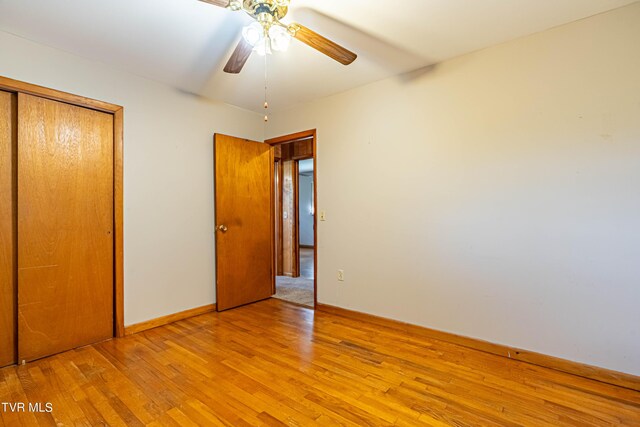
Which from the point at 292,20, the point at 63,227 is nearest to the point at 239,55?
the point at 292,20

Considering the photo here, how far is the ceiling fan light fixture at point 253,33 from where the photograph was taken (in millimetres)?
1562

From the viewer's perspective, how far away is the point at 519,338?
7.30 feet

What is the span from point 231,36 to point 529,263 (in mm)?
2704

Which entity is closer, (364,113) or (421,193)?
(421,193)

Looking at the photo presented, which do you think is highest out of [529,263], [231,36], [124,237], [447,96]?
[231,36]

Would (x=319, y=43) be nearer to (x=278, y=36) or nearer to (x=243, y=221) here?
(x=278, y=36)

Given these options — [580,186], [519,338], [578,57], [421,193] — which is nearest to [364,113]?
[421,193]

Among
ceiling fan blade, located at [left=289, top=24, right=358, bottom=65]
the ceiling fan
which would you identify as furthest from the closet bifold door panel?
ceiling fan blade, located at [left=289, top=24, right=358, bottom=65]

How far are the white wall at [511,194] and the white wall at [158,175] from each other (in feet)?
5.09

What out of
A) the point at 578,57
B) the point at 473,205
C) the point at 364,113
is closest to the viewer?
the point at 578,57

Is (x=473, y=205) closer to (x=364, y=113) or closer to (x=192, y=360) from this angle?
(x=364, y=113)

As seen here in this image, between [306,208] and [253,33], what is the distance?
27.3 feet

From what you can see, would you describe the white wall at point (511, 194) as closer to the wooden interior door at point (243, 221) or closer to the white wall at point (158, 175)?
the wooden interior door at point (243, 221)

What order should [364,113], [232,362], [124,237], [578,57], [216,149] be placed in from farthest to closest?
[216,149], [364,113], [124,237], [232,362], [578,57]
